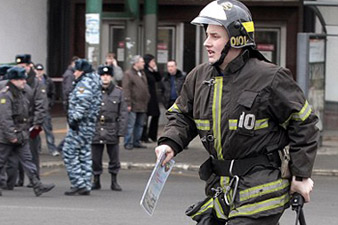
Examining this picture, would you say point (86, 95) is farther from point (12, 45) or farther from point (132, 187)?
point (12, 45)

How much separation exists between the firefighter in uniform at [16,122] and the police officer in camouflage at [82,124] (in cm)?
40

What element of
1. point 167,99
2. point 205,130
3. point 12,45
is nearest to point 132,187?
point 167,99

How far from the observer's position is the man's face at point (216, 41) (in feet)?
17.0

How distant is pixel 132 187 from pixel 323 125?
5.87 meters

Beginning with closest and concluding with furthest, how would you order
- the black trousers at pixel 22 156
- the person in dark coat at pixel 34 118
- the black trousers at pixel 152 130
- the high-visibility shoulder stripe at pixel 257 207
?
1. the high-visibility shoulder stripe at pixel 257 207
2. the black trousers at pixel 22 156
3. the person in dark coat at pixel 34 118
4. the black trousers at pixel 152 130

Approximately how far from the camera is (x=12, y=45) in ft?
70.2

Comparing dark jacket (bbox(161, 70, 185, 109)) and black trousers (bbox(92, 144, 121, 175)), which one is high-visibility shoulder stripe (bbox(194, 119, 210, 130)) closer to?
black trousers (bbox(92, 144, 121, 175))

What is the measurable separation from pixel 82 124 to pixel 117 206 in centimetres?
138

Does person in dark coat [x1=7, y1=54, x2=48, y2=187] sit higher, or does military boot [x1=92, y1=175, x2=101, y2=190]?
person in dark coat [x1=7, y1=54, x2=48, y2=187]

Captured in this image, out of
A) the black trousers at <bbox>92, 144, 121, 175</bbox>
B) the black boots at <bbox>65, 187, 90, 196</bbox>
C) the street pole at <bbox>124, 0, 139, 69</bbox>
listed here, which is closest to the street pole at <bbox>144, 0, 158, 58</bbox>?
the street pole at <bbox>124, 0, 139, 69</bbox>

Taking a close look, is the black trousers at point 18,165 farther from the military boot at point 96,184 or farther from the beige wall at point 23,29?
the beige wall at point 23,29

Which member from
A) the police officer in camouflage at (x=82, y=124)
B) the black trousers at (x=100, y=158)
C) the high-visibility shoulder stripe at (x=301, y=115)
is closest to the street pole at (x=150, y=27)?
the black trousers at (x=100, y=158)

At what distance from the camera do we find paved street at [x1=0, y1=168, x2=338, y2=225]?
9.91 metres

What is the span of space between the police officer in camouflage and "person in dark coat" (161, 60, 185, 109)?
5704 millimetres
